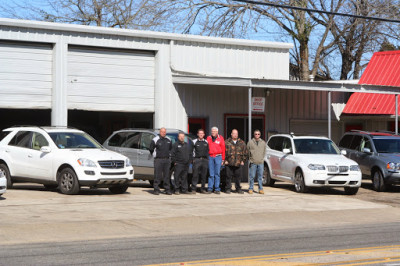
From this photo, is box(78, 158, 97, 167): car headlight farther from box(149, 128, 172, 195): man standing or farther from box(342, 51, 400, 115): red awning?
box(342, 51, 400, 115): red awning

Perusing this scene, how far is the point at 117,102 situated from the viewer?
82.5ft

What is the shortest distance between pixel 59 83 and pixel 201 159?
6.18 meters

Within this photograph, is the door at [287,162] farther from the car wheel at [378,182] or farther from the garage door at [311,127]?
the garage door at [311,127]

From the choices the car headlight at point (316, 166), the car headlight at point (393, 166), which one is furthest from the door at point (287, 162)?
the car headlight at point (393, 166)

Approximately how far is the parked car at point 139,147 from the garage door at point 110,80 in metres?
2.54

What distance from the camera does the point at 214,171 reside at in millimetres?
20812

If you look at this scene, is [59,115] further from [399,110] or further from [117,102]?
[399,110]

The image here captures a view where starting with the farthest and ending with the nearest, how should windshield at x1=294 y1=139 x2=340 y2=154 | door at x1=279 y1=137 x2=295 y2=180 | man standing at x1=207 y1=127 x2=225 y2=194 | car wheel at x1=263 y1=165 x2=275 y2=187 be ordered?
car wheel at x1=263 y1=165 x2=275 y2=187
windshield at x1=294 y1=139 x2=340 y2=154
door at x1=279 y1=137 x2=295 y2=180
man standing at x1=207 y1=127 x2=225 y2=194

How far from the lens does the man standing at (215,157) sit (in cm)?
2050

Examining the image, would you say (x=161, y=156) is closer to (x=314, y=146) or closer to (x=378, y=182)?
(x=314, y=146)

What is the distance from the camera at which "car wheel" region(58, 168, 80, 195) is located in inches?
743

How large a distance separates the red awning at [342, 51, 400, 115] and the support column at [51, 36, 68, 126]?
1186 cm

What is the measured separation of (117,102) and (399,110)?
455 inches

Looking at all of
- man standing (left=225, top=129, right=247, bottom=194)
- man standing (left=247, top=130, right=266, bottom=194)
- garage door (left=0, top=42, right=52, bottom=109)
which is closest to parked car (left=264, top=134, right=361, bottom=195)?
man standing (left=247, top=130, right=266, bottom=194)
